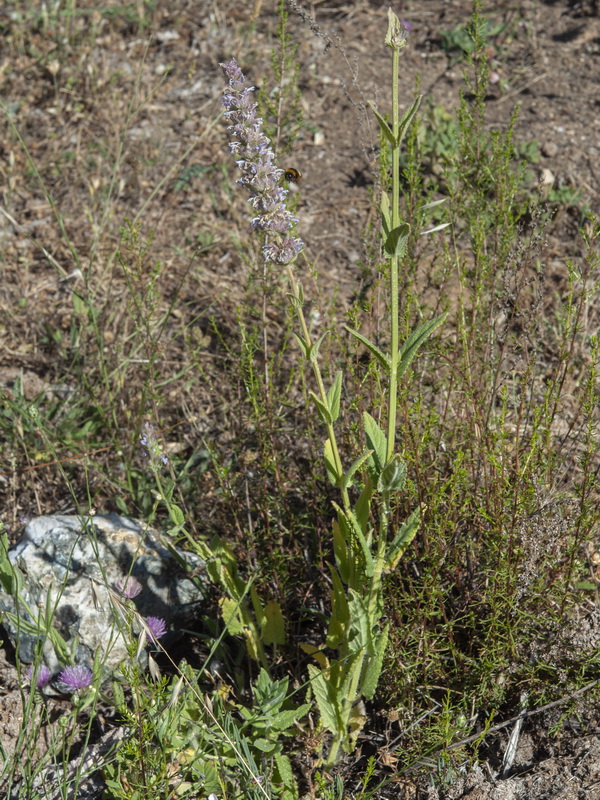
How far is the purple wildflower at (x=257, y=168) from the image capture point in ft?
5.90

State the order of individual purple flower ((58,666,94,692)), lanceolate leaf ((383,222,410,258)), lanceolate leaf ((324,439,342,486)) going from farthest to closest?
1. individual purple flower ((58,666,94,692))
2. lanceolate leaf ((324,439,342,486))
3. lanceolate leaf ((383,222,410,258))

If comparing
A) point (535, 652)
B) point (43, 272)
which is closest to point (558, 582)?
point (535, 652)

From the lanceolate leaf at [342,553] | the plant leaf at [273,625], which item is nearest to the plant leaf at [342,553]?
the lanceolate leaf at [342,553]

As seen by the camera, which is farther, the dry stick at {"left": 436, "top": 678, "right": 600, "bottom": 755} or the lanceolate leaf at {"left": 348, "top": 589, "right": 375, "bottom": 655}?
the dry stick at {"left": 436, "top": 678, "right": 600, "bottom": 755}

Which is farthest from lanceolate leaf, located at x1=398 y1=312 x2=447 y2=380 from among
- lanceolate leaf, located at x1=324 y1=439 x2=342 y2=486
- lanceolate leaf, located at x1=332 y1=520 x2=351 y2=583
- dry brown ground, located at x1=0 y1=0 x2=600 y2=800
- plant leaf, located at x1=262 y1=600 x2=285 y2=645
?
dry brown ground, located at x1=0 y1=0 x2=600 y2=800

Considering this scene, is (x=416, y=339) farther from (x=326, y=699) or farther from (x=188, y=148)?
(x=188, y=148)

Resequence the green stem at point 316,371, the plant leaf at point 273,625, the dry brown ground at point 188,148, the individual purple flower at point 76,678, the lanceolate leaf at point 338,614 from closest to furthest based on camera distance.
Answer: the green stem at point 316,371 < the lanceolate leaf at point 338,614 < the individual purple flower at point 76,678 < the plant leaf at point 273,625 < the dry brown ground at point 188,148

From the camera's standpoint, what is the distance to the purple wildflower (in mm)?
1800

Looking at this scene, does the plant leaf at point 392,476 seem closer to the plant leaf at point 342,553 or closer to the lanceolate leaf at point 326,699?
the plant leaf at point 342,553

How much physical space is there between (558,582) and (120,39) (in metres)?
4.66

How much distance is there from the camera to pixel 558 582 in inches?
90.0

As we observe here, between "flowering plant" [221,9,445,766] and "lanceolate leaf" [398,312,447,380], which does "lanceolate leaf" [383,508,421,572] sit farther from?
"lanceolate leaf" [398,312,447,380]

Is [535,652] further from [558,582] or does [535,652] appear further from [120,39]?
[120,39]

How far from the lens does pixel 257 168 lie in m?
1.81
